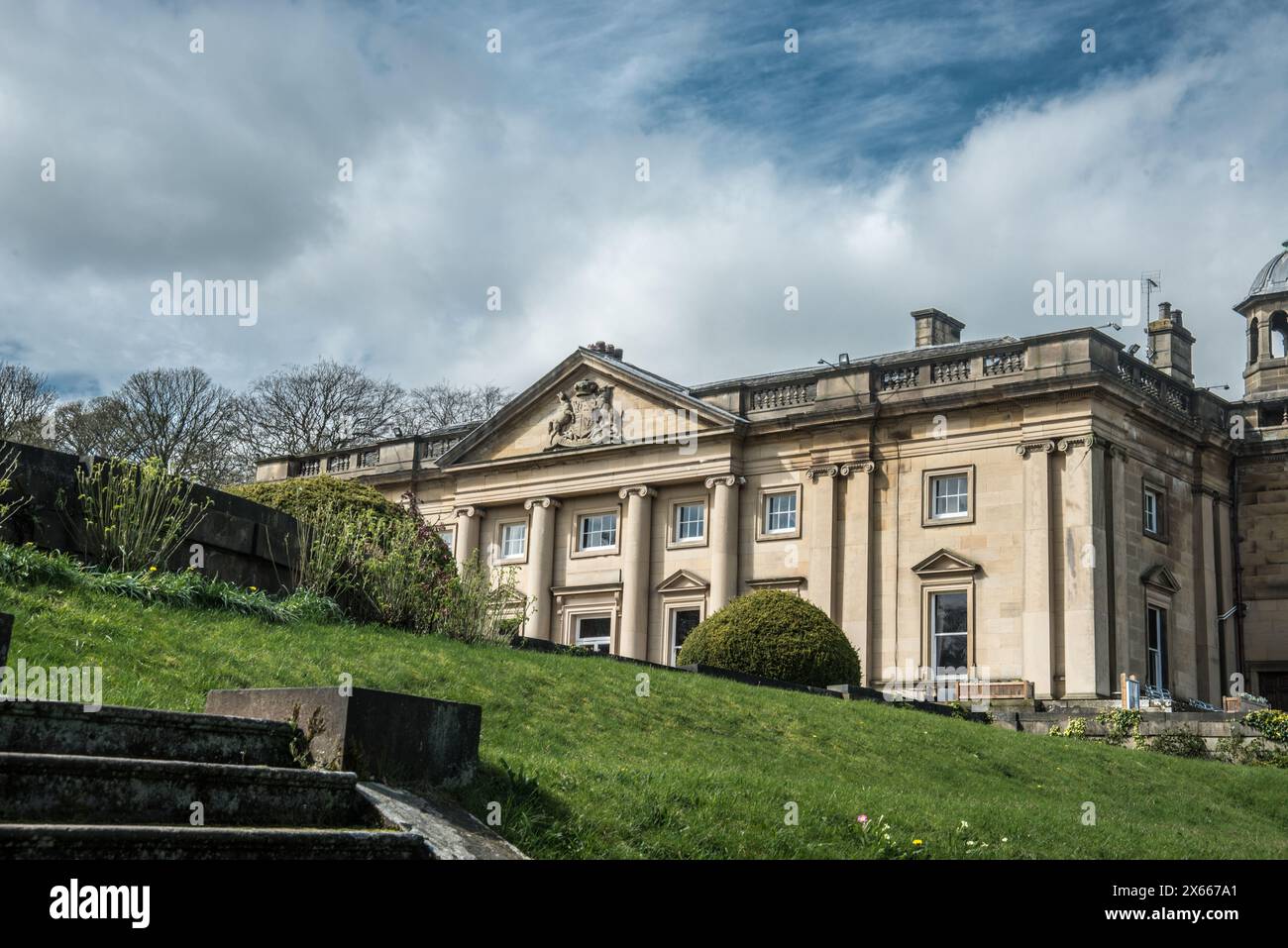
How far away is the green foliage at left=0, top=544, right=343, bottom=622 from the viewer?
1180cm

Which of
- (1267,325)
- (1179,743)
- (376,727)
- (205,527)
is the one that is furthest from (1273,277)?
(376,727)

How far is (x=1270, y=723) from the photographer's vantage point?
24.2 m

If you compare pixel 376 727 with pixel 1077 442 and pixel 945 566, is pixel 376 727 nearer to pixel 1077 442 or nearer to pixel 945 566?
pixel 1077 442

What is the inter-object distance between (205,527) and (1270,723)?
19.6 metres

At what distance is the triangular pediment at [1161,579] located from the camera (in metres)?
32.4

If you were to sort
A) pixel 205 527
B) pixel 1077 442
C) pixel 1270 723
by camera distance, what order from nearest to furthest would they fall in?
pixel 205 527
pixel 1270 723
pixel 1077 442

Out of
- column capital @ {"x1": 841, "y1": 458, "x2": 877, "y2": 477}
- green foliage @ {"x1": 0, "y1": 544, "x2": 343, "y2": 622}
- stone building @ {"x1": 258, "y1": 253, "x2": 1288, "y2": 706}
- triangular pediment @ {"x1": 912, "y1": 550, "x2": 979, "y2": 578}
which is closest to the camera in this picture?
green foliage @ {"x1": 0, "y1": 544, "x2": 343, "y2": 622}

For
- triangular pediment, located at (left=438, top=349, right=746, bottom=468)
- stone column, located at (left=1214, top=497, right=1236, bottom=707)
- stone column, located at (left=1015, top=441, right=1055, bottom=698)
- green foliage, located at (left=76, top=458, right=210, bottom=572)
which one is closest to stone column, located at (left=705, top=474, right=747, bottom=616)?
triangular pediment, located at (left=438, top=349, right=746, bottom=468)

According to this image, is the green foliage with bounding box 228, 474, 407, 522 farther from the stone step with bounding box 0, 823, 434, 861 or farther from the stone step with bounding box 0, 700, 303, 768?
the stone step with bounding box 0, 823, 434, 861

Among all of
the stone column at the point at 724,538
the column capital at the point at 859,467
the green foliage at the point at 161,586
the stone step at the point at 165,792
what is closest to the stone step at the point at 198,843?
the stone step at the point at 165,792

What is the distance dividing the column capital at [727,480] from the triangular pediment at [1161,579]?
429 inches

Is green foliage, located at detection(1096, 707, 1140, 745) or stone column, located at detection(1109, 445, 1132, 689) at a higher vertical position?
stone column, located at detection(1109, 445, 1132, 689)

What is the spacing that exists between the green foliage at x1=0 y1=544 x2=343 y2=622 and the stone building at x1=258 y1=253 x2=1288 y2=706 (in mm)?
20535
